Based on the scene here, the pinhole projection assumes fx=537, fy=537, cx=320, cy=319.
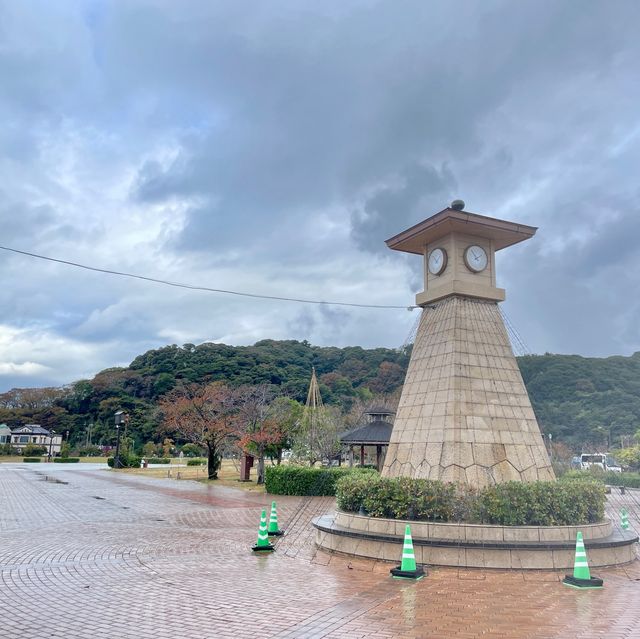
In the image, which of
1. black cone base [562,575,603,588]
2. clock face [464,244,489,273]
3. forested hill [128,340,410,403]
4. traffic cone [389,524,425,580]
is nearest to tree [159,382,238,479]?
clock face [464,244,489,273]

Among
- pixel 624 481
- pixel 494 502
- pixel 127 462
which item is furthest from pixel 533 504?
pixel 127 462

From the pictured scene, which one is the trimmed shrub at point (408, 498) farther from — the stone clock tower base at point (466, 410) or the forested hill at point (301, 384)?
the forested hill at point (301, 384)

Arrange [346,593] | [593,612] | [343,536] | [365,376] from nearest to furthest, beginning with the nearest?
[593,612], [346,593], [343,536], [365,376]

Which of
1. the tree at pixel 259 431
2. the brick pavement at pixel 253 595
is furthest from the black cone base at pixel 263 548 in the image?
the tree at pixel 259 431

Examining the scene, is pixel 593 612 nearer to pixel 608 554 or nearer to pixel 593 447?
pixel 608 554

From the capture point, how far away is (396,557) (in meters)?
8.23

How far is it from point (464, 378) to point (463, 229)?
3.28 meters

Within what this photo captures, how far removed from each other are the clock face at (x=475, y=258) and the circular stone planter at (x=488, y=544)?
5382mm

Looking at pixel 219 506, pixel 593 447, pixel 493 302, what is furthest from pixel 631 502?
pixel 593 447

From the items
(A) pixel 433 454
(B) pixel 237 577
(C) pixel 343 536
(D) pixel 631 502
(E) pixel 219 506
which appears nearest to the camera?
(B) pixel 237 577

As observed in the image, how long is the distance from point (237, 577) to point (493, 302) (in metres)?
7.54

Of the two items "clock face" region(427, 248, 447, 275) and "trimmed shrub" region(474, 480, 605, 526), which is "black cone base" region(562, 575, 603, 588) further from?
"clock face" region(427, 248, 447, 275)

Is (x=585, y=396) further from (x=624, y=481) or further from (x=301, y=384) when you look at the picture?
(x=301, y=384)

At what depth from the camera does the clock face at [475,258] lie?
11.5 metres
